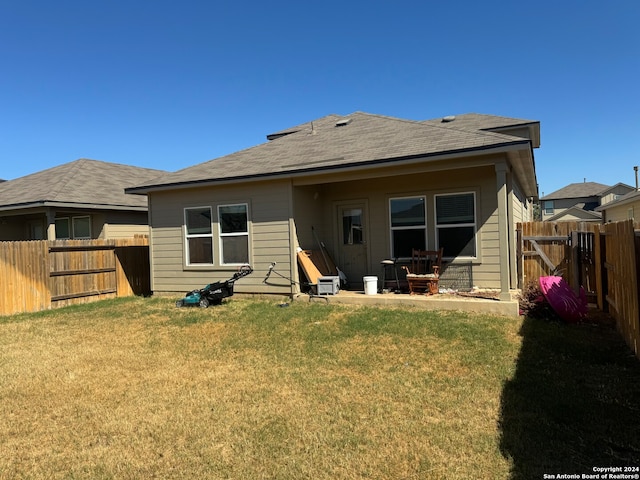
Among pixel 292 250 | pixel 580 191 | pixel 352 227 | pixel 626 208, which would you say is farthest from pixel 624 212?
pixel 580 191

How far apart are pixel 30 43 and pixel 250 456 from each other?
43.6 ft

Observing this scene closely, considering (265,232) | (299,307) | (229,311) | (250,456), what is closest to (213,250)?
(265,232)

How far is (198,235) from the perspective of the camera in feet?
35.1

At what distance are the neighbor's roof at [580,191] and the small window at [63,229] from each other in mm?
50209

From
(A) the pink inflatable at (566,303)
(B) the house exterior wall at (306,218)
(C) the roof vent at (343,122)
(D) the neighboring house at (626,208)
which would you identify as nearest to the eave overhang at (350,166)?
(B) the house exterior wall at (306,218)

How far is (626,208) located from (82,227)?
25.9m

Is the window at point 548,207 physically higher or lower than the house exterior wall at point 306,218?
higher

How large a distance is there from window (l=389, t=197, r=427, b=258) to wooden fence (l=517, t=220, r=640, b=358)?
2.63m

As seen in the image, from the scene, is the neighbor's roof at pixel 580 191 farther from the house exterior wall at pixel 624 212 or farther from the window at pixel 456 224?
the window at pixel 456 224

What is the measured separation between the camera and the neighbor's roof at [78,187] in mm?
13594

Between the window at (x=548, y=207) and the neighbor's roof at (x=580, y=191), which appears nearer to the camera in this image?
the neighbor's roof at (x=580, y=191)

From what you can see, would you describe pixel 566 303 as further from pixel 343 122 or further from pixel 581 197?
pixel 581 197

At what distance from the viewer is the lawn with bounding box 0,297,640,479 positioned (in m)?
2.99

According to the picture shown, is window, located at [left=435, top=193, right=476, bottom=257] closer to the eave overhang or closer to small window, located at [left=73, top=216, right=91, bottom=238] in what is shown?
the eave overhang
